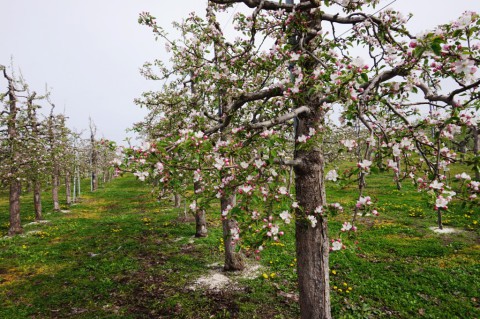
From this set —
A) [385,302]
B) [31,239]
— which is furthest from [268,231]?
[31,239]

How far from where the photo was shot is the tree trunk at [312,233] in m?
4.58

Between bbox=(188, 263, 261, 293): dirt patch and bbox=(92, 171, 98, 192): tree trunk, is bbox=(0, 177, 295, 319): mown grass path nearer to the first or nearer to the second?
bbox=(188, 263, 261, 293): dirt patch

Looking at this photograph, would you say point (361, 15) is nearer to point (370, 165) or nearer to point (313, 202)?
point (370, 165)

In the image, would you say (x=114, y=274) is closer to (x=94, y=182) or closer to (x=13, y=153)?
(x=13, y=153)

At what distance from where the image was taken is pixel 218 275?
921 cm

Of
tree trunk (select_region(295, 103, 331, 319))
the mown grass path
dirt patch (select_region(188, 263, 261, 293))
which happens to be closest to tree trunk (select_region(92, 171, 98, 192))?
the mown grass path

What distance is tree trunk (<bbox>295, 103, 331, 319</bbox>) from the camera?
4.58 metres

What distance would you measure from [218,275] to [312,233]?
5725 millimetres

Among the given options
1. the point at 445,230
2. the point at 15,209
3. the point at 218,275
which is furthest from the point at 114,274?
the point at 445,230

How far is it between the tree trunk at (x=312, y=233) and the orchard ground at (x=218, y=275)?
96cm

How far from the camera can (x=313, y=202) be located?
4.59 m

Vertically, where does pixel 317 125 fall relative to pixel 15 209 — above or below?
above

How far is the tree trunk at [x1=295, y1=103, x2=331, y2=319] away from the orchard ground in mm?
963

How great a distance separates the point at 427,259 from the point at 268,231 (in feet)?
30.3
